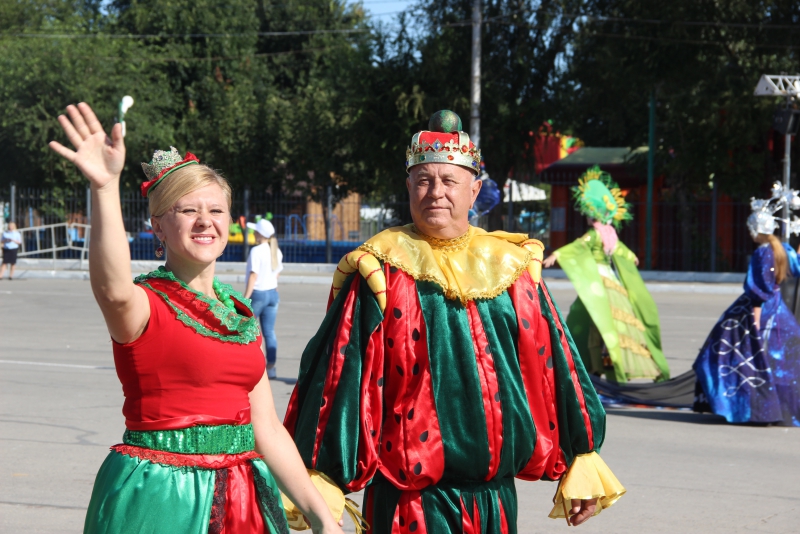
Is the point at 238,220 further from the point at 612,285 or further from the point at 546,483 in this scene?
the point at 546,483


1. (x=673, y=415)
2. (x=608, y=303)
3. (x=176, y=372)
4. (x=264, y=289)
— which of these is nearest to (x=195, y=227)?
(x=176, y=372)

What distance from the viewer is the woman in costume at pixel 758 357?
8.09 meters

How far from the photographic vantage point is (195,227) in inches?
103

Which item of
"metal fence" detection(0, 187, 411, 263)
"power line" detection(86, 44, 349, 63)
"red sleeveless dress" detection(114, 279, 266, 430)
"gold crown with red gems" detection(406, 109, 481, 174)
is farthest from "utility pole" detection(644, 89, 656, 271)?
"red sleeveless dress" detection(114, 279, 266, 430)

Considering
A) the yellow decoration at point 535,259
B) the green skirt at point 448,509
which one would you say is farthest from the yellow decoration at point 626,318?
the green skirt at point 448,509

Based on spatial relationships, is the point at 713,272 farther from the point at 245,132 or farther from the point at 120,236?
the point at 120,236

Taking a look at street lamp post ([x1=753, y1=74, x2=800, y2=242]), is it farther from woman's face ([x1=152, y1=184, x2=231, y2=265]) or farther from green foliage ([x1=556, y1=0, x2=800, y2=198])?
woman's face ([x1=152, y1=184, x2=231, y2=265])

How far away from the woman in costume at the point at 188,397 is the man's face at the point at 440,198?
2.67 ft

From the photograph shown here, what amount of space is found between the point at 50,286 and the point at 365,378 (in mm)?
19585

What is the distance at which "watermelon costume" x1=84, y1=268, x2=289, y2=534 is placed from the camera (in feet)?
8.16

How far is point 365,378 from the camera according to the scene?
314 centimetres

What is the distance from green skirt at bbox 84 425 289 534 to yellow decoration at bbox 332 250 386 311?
71cm

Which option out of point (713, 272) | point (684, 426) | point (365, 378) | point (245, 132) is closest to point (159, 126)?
point (245, 132)

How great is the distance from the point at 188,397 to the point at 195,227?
0.43 m
